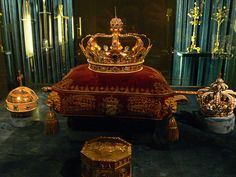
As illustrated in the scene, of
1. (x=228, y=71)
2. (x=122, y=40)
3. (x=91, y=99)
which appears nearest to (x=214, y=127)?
(x=91, y=99)

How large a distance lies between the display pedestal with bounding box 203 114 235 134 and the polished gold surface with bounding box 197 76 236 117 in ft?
0.17

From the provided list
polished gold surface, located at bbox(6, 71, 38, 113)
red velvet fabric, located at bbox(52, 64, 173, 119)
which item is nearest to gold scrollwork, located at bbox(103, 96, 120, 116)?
red velvet fabric, located at bbox(52, 64, 173, 119)

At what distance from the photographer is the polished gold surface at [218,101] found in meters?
3.69

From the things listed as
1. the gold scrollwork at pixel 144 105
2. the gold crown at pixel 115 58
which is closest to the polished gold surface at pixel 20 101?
the gold crown at pixel 115 58

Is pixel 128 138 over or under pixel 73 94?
under

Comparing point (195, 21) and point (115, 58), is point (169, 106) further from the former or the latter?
point (195, 21)

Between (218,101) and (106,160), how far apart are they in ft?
6.30

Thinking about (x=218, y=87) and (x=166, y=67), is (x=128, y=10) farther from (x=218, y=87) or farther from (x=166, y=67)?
(x=218, y=87)

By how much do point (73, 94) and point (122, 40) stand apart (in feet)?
10.4

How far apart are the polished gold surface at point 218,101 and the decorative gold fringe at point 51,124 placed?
1.97m

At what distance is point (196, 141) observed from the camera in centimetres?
351

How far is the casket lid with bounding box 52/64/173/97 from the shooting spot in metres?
3.43

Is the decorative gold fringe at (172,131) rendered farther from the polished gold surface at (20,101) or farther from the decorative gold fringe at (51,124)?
the polished gold surface at (20,101)

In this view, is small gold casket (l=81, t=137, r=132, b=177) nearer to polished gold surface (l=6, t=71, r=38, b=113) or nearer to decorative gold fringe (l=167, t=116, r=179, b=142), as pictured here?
decorative gold fringe (l=167, t=116, r=179, b=142)
